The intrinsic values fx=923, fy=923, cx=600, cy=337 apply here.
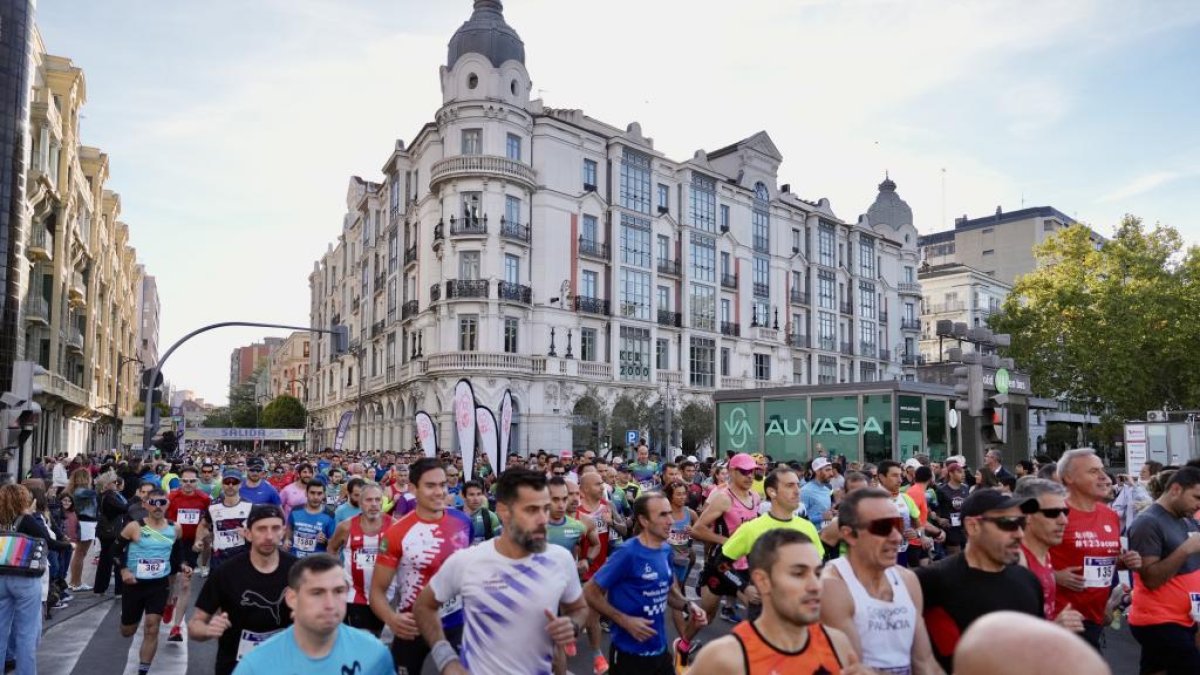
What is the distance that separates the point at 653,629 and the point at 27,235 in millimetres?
42496

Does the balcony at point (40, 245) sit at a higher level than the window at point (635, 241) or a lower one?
lower

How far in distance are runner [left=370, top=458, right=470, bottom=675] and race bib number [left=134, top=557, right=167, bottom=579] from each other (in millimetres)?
3886

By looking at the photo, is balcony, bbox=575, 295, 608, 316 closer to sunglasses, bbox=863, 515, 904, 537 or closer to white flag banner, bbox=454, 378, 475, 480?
white flag banner, bbox=454, 378, 475, 480

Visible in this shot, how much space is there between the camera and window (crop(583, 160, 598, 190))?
48344mm

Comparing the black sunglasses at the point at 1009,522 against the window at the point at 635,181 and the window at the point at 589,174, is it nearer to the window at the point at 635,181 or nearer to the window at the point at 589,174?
the window at the point at 589,174

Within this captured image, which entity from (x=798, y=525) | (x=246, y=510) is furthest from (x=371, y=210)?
(x=798, y=525)

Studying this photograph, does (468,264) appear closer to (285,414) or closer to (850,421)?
(850,421)

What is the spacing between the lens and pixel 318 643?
383 centimetres

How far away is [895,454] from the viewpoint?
26359 millimetres

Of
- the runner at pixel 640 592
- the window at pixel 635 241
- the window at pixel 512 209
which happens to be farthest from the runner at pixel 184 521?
the window at pixel 635 241

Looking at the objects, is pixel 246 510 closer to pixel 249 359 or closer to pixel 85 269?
pixel 85 269

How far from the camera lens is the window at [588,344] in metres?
47.7

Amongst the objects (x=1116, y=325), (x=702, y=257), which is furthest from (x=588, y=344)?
(x=1116, y=325)

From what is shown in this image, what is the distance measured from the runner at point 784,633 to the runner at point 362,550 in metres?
4.95
